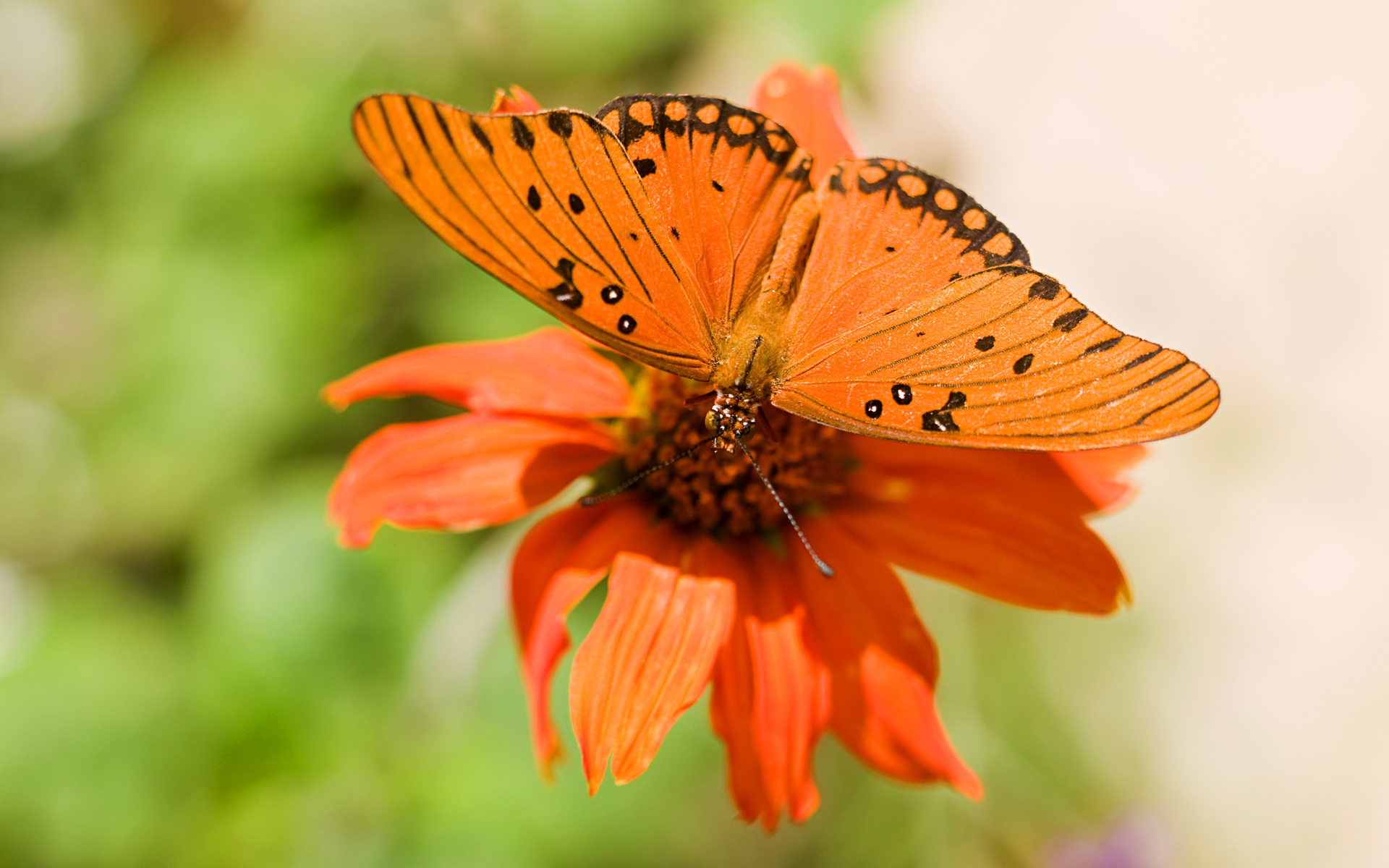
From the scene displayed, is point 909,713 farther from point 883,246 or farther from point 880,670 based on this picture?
point 883,246

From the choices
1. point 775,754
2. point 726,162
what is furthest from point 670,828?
point 726,162

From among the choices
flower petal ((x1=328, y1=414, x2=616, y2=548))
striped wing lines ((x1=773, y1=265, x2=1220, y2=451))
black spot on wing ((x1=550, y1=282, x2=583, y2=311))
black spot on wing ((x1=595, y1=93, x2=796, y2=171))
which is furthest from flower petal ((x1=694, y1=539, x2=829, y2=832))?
black spot on wing ((x1=595, y1=93, x2=796, y2=171))

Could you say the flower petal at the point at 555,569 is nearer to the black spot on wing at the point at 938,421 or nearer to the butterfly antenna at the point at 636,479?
the butterfly antenna at the point at 636,479

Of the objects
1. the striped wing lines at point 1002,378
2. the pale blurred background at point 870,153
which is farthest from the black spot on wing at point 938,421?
the pale blurred background at point 870,153

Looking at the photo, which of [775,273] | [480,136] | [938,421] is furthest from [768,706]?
[480,136]

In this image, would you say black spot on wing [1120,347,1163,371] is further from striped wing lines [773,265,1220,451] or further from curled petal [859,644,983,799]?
curled petal [859,644,983,799]
